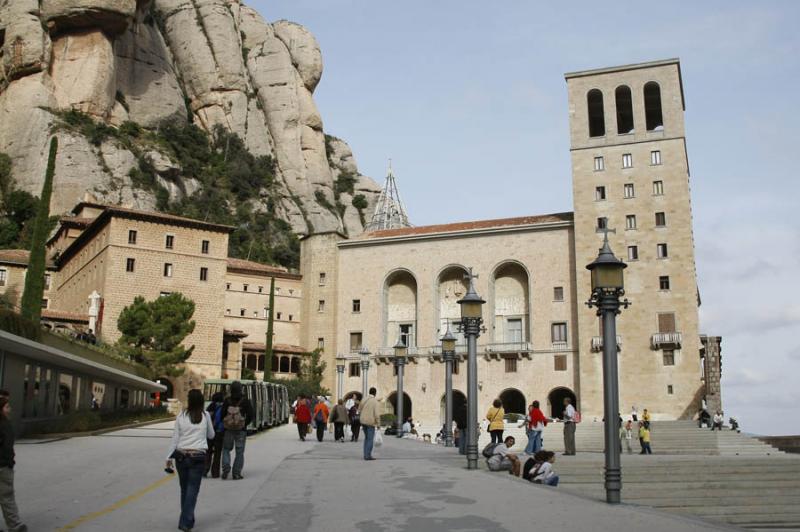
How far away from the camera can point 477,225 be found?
58531 mm

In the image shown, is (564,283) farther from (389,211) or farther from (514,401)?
(389,211)

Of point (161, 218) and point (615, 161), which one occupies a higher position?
point (615, 161)

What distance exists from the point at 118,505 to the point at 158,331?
39.1 m

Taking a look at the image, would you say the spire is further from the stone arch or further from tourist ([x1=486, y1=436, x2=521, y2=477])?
tourist ([x1=486, y1=436, x2=521, y2=477])

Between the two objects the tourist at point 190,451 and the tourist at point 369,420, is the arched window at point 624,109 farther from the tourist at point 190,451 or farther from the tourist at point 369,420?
the tourist at point 190,451

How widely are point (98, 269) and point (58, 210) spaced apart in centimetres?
1992

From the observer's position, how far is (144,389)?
40812mm

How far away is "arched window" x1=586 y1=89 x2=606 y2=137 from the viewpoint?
55.3m

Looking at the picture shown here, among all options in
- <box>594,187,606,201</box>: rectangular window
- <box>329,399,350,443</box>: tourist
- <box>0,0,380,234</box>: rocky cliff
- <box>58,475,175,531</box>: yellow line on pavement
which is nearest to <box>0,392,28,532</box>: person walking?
<box>58,475,175,531</box>: yellow line on pavement

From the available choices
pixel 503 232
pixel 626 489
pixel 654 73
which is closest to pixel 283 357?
pixel 503 232

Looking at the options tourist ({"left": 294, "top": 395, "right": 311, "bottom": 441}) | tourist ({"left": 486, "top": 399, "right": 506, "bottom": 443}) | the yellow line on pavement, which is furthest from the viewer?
tourist ({"left": 294, "top": 395, "right": 311, "bottom": 441})

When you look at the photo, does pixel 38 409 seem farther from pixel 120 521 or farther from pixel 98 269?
pixel 98 269

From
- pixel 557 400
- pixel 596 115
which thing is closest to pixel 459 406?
pixel 557 400

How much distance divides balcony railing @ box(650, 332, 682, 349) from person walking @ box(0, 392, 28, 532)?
148ft
